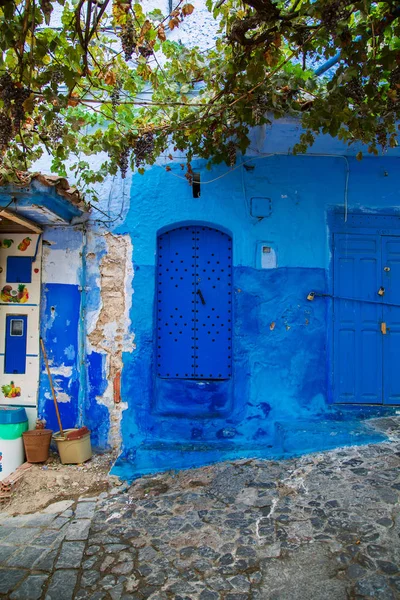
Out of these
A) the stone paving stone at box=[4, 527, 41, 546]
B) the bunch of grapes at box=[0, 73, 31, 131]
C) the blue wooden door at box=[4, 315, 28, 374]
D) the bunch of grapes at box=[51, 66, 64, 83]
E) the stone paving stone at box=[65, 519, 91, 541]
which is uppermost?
the bunch of grapes at box=[51, 66, 64, 83]

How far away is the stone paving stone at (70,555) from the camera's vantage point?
12.0 feet

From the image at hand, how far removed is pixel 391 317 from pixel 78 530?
162 inches

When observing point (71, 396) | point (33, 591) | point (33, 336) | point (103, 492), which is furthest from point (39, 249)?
point (33, 591)

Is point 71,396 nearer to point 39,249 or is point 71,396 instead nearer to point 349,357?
point 39,249

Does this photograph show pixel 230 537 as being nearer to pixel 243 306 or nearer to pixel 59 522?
pixel 59 522

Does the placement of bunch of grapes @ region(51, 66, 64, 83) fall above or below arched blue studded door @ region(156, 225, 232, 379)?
above

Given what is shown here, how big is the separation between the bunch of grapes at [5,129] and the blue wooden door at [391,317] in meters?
4.36

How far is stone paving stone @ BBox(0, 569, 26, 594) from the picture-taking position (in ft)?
11.1

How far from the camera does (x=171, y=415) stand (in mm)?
5852

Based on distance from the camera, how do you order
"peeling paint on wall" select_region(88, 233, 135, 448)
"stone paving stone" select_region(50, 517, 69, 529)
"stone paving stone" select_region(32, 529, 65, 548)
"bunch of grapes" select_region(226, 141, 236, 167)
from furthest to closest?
1. "peeling paint on wall" select_region(88, 233, 135, 448)
2. "bunch of grapes" select_region(226, 141, 236, 167)
3. "stone paving stone" select_region(50, 517, 69, 529)
4. "stone paving stone" select_region(32, 529, 65, 548)

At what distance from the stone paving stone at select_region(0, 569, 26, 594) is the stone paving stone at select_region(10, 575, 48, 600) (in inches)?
2.1

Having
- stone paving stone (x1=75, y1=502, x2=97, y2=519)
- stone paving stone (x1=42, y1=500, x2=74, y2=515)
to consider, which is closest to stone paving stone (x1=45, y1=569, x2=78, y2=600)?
stone paving stone (x1=75, y1=502, x2=97, y2=519)

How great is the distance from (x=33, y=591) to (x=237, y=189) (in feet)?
14.6

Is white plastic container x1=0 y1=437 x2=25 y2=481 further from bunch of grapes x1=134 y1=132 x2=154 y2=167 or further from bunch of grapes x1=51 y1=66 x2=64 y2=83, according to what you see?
bunch of grapes x1=51 y1=66 x2=64 y2=83
